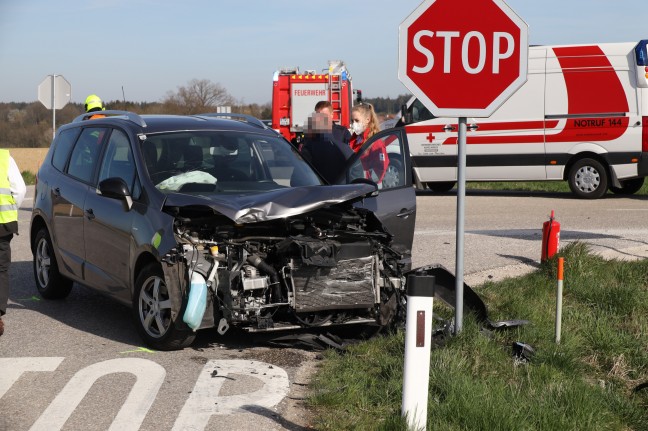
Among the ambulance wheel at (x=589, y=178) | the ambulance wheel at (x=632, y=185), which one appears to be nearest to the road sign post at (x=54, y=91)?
the ambulance wheel at (x=589, y=178)

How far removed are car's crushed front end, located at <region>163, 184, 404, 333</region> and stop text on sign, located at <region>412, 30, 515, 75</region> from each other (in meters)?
1.36

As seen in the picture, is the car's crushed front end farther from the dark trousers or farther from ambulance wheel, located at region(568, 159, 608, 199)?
ambulance wheel, located at region(568, 159, 608, 199)

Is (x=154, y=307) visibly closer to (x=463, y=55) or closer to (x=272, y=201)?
(x=272, y=201)

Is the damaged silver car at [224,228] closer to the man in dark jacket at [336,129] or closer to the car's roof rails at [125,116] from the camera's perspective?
the car's roof rails at [125,116]

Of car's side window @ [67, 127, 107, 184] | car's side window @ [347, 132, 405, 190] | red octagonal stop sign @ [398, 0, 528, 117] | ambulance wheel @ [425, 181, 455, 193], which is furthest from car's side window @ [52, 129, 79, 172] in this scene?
ambulance wheel @ [425, 181, 455, 193]

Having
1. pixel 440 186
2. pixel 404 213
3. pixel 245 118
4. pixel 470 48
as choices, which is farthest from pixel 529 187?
pixel 470 48

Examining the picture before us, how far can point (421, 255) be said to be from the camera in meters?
11.6

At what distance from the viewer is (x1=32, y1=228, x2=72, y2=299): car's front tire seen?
9062 millimetres

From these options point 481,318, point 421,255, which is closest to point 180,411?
point 481,318

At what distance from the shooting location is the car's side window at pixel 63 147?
913cm

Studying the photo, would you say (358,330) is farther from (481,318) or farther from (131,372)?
(131,372)

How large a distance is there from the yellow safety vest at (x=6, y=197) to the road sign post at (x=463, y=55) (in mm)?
3513

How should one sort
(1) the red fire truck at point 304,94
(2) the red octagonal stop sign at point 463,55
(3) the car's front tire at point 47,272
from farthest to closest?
(1) the red fire truck at point 304,94, (3) the car's front tire at point 47,272, (2) the red octagonal stop sign at point 463,55

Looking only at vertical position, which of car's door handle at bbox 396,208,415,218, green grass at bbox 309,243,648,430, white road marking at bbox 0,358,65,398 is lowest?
white road marking at bbox 0,358,65,398
